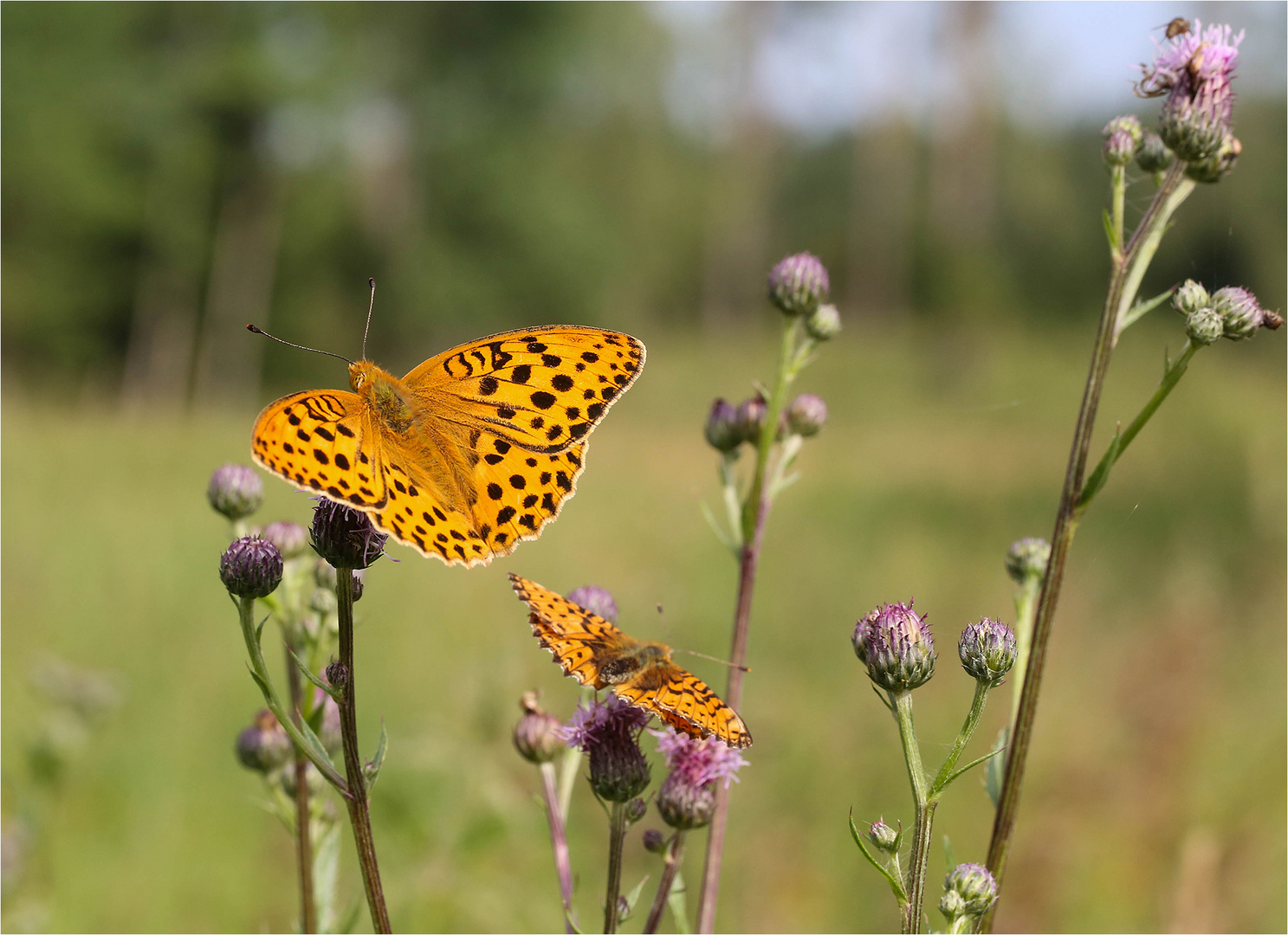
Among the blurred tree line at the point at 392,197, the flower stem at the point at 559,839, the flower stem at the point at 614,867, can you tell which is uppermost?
the blurred tree line at the point at 392,197

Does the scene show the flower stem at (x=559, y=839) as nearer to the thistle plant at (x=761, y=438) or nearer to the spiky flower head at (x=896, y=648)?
the thistle plant at (x=761, y=438)

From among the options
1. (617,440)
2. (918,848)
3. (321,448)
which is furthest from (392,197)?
(918,848)

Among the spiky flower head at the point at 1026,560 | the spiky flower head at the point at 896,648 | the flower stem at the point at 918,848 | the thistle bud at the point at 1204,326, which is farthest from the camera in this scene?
the spiky flower head at the point at 1026,560

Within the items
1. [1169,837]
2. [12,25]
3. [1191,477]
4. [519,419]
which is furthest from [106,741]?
[12,25]

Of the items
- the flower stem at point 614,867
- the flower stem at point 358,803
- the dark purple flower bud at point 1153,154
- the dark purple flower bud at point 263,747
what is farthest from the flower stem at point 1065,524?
the dark purple flower bud at point 263,747

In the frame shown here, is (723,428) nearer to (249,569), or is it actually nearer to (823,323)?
(823,323)

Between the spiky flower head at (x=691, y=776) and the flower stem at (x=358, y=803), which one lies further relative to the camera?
the spiky flower head at (x=691, y=776)

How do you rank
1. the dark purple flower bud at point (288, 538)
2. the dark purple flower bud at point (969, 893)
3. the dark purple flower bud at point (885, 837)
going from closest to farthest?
the dark purple flower bud at point (969, 893) < the dark purple flower bud at point (885, 837) < the dark purple flower bud at point (288, 538)
